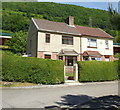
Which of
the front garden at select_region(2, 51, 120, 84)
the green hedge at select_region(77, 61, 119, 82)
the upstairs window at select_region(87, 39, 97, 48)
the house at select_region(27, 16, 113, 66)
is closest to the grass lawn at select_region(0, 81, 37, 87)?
the front garden at select_region(2, 51, 120, 84)

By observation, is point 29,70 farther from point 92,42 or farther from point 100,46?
point 100,46

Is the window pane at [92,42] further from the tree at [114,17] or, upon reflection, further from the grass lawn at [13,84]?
the tree at [114,17]

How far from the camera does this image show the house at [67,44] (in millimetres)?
22234

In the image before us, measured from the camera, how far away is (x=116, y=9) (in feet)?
18.7

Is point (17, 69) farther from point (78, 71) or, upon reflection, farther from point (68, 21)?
point (68, 21)

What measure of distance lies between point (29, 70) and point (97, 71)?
726cm

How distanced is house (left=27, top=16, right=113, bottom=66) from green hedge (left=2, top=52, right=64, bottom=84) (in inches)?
338

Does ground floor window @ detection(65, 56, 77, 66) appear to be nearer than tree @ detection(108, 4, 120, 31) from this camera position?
No

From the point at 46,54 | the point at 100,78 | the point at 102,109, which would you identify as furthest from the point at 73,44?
the point at 102,109

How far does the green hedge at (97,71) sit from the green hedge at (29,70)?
2815 mm

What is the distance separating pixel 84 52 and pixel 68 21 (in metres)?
7.18

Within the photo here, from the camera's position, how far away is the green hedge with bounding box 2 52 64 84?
12.7m

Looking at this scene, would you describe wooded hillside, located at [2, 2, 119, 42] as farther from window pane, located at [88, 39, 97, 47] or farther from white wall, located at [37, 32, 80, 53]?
white wall, located at [37, 32, 80, 53]

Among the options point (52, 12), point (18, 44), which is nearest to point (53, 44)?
point (18, 44)
